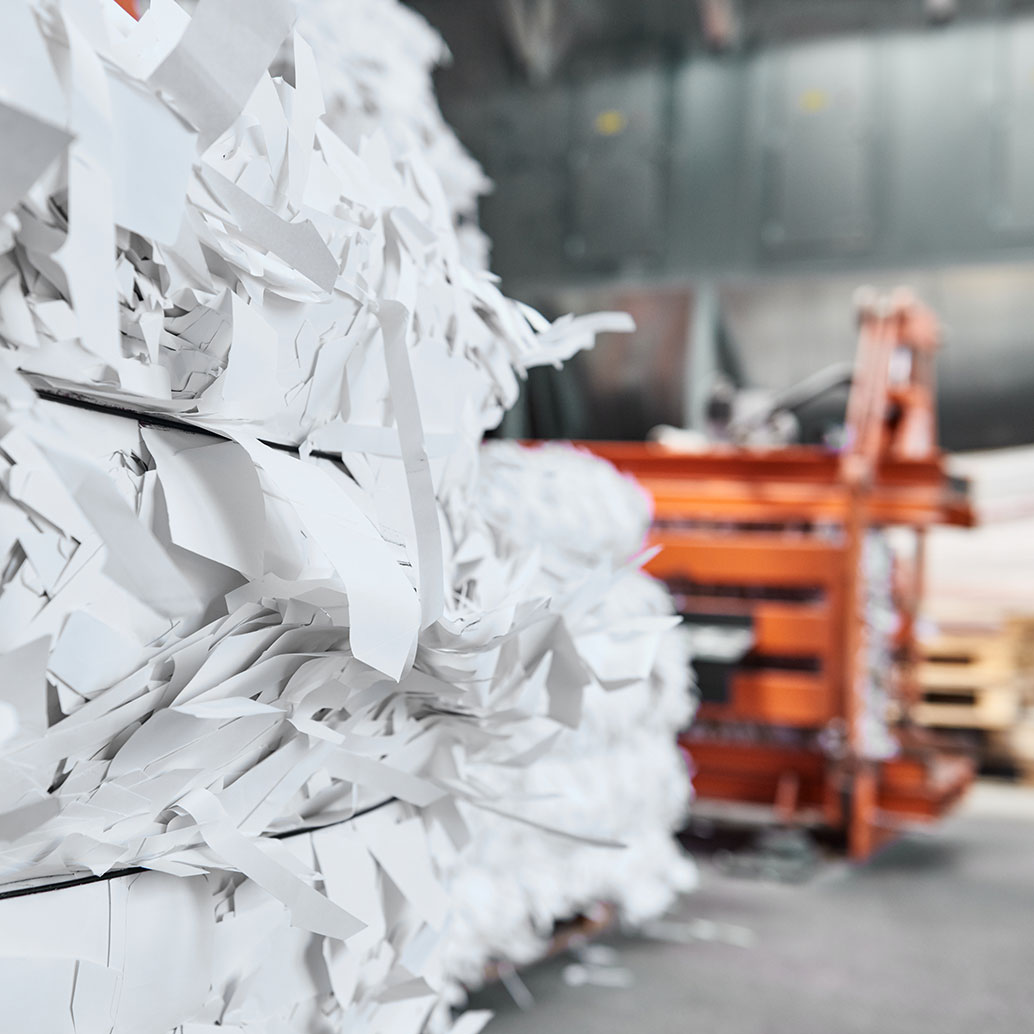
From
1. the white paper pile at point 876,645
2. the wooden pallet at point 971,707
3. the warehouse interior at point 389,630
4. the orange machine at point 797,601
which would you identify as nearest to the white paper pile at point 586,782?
the warehouse interior at point 389,630

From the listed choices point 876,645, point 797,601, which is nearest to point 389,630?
point 797,601

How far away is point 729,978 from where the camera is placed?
4.45 feet

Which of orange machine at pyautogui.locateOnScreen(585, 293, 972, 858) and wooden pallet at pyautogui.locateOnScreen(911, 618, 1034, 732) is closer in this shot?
orange machine at pyautogui.locateOnScreen(585, 293, 972, 858)

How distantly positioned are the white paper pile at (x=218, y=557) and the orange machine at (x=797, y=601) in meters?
1.67

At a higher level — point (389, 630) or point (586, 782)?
point (389, 630)

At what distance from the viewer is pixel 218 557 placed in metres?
0.26

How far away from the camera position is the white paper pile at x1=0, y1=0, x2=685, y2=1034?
0.77ft

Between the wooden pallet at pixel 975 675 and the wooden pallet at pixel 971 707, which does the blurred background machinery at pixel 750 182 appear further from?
the wooden pallet at pixel 971 707

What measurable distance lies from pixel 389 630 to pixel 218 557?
4 cm

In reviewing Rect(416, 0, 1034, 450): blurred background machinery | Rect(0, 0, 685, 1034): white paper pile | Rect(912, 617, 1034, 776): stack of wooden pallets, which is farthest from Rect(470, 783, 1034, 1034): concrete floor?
Rect(416, 0, 1034, 450): blurred background machinery

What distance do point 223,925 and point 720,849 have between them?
1.92m

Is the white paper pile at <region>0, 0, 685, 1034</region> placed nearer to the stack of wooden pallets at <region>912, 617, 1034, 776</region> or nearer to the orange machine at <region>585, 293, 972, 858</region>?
the orange machine at <region>585, 293, 972, 858</region>

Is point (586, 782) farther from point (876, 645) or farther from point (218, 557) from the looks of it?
point (876, 645)

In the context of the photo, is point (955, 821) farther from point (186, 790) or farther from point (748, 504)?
point (186, 790)
